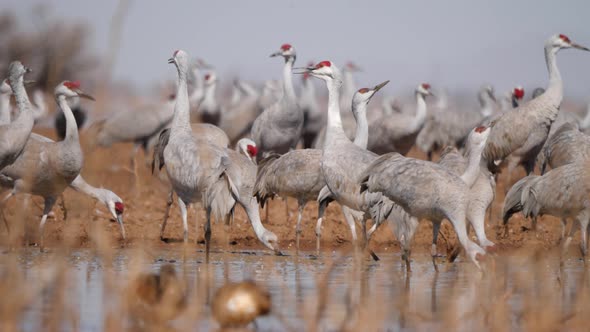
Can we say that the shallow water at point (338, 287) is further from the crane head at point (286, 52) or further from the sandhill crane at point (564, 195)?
the crane head at point (286, 52)

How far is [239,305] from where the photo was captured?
13.6ft

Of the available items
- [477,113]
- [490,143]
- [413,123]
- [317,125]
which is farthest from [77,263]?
[477,113]

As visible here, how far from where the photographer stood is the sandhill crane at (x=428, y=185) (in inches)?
293

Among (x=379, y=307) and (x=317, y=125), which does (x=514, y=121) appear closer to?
(x=317, y=125)

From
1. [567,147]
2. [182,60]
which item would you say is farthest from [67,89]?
[567,147]

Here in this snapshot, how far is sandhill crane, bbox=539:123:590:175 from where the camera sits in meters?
9.89

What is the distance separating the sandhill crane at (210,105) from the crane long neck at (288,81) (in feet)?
11.7

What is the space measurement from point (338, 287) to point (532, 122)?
18.1ft

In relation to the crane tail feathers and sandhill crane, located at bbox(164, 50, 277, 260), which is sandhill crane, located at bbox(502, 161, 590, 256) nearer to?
the crane tail feathers

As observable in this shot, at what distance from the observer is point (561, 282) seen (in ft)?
24.4

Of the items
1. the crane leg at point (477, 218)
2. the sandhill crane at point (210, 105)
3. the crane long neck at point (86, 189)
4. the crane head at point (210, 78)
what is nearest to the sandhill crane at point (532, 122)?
the crane leg at point (477, 218)

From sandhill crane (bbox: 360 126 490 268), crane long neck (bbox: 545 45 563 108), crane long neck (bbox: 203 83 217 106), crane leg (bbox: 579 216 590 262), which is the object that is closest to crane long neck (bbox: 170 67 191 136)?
sandhill crane (bbox: 360 126 490 268)

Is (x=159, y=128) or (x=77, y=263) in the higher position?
(x=159, y=128)

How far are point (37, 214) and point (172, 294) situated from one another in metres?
8.71
